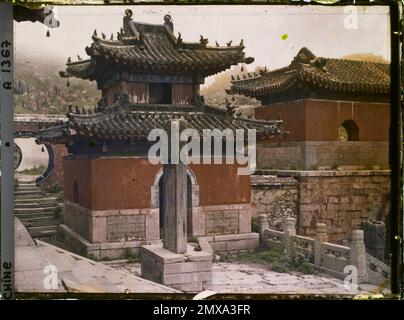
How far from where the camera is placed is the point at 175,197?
17.2 ft

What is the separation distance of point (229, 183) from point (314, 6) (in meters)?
2.56

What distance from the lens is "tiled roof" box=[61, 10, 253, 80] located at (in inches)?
200

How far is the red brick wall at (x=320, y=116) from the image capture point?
5383 millimetres

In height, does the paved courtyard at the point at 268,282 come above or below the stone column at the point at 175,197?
below

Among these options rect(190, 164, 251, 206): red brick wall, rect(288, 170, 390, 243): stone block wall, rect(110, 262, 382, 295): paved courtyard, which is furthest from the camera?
rect(190, 164, 251, 206): red brick wall

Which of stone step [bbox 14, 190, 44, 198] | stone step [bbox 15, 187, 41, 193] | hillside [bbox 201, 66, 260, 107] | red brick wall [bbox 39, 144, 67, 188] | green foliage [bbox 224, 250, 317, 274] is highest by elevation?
hillside [bbox 201, 66, 260, 107]

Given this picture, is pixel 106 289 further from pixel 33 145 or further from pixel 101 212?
pixel 33 145

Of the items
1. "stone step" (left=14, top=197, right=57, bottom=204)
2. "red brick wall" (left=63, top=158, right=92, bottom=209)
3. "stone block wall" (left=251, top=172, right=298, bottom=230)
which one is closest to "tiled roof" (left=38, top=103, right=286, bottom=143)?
"red brick wall" (left=63, top=158, right=92, bottom=209)

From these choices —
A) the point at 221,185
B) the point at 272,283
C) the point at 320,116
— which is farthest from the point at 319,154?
the point at 272,283

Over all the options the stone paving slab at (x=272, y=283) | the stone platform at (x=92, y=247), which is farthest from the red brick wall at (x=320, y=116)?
the stone platform at (x=92, y=247)

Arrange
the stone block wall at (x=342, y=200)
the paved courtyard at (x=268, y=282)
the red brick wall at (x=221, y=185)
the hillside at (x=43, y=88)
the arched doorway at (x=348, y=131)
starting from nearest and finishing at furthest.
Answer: the hillside at (x=43, y=88), the paved courtyard at (x=268, y=282), the stone block wall at (x=342, y=200), the red brick wall at (x=221, y=185), the arched doorway at (x=348, y=131)

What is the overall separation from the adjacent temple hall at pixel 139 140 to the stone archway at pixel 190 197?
14 millimetres

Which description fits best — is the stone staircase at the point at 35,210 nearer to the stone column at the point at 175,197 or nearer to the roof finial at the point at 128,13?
the stone column at the point at 175,197

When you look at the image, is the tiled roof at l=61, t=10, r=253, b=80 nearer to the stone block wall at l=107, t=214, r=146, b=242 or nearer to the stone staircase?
the stone staircase
